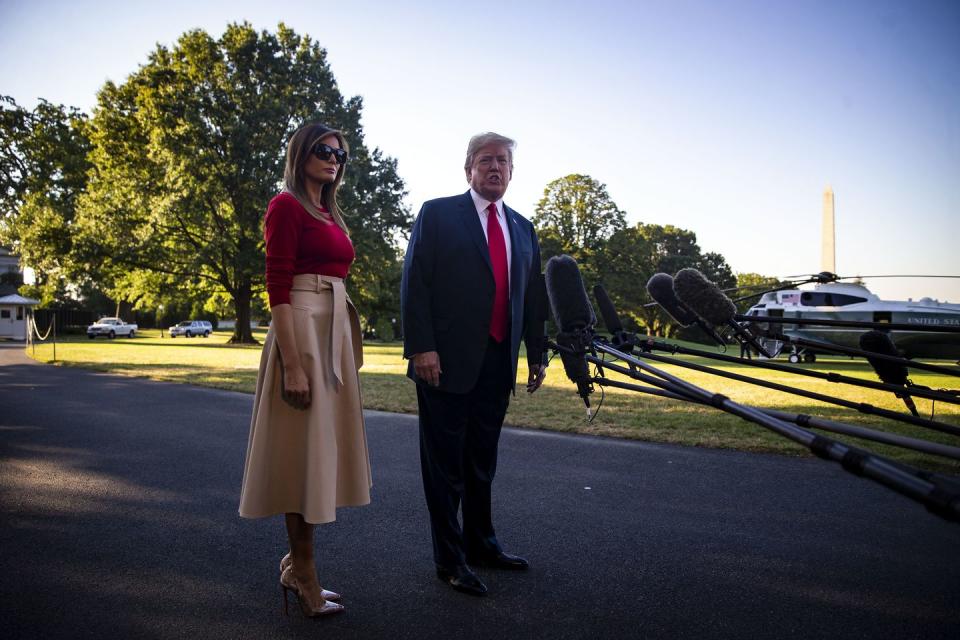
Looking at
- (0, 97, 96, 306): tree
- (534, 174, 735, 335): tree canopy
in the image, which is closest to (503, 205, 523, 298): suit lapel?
(0, 97, 96, 306): tree

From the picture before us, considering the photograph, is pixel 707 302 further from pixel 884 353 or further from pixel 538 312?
pixel 884 353

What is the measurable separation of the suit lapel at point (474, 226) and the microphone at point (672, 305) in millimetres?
858

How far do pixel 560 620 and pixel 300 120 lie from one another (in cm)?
3037

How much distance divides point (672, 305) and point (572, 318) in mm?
510

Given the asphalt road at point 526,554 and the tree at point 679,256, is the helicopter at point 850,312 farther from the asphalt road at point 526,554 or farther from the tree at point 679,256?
the tree at point 679,256

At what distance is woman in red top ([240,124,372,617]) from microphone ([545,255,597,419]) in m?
1.10

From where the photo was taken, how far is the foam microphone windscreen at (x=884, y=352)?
3.21 metres

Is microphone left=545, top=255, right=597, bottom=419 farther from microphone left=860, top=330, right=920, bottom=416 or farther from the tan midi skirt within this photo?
microphone left=860, top=330, right=920, bottom=416

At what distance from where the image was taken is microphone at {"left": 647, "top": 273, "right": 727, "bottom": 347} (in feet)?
9.80

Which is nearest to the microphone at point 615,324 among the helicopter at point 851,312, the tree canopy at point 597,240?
the helicopter at point 851,312

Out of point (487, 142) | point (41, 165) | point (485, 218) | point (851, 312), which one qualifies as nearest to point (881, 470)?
point (485, 218)

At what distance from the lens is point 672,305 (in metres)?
3.08

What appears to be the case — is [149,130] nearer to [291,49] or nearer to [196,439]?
[291,49]

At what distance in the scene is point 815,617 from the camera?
2699 millimetres
